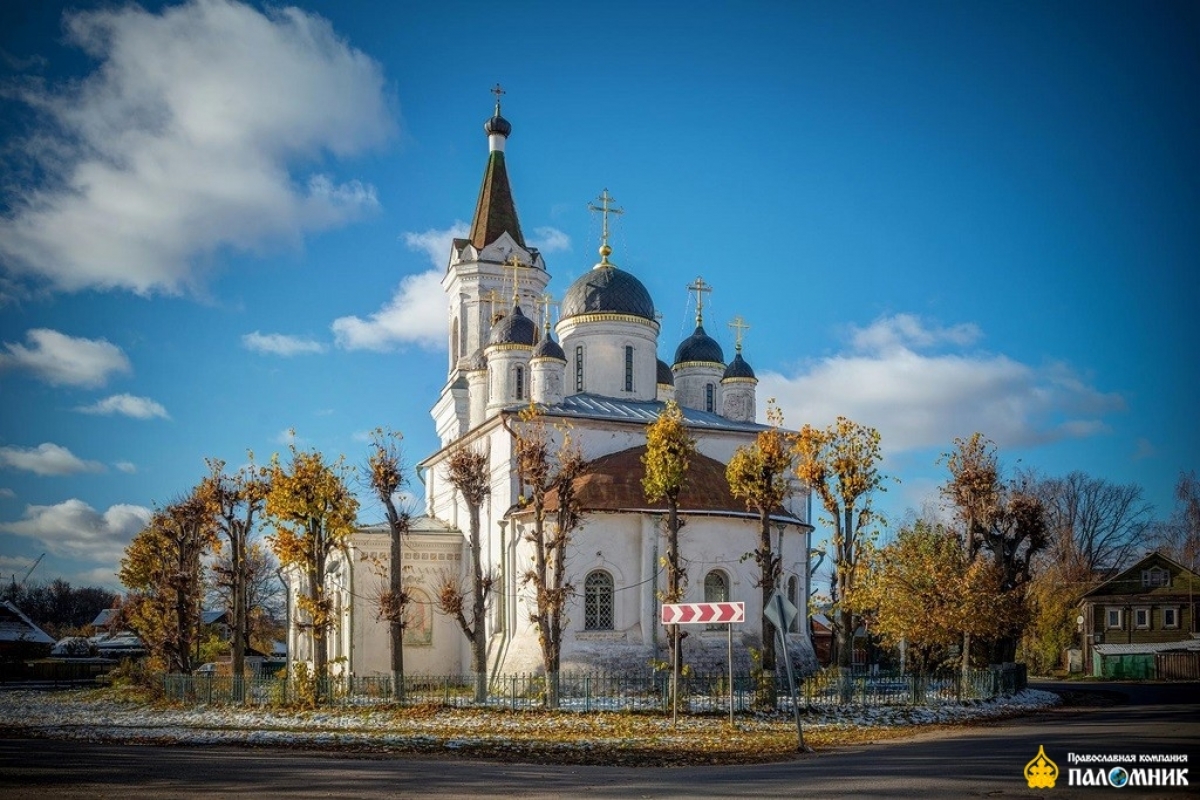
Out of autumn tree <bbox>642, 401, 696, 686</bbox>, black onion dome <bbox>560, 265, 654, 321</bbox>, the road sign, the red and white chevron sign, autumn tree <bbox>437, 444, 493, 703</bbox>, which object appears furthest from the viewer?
black onion dome <bbox>560, 265, 654, 321</bbox>

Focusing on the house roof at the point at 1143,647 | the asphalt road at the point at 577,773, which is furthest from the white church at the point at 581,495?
the house roof at the point at 1143,647

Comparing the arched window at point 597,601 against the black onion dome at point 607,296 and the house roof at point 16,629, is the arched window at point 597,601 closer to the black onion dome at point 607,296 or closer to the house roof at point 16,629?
the black onion dome at point 607,296

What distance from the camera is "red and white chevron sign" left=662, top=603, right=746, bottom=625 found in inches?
762

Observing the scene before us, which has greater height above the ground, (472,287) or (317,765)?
(472,287)

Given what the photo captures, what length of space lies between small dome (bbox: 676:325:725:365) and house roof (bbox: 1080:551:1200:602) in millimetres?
23319

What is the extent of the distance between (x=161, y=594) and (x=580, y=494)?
14221 millimetres

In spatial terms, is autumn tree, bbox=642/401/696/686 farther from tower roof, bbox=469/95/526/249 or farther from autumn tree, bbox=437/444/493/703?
tower roof, bbox=469/95/526/249

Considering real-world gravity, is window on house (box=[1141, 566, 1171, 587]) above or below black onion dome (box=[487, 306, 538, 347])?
below

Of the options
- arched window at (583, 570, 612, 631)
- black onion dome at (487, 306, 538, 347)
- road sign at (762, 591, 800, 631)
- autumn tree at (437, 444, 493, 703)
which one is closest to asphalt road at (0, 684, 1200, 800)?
road sign at (762, 591, 800, 631)

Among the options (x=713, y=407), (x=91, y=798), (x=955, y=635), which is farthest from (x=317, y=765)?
(x=713, y=407)

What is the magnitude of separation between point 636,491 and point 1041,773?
727 inches

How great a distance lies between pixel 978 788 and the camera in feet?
39.4

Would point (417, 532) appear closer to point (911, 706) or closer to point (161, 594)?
point (161, 594)

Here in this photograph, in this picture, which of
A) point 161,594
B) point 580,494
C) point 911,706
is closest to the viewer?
point 911,706
